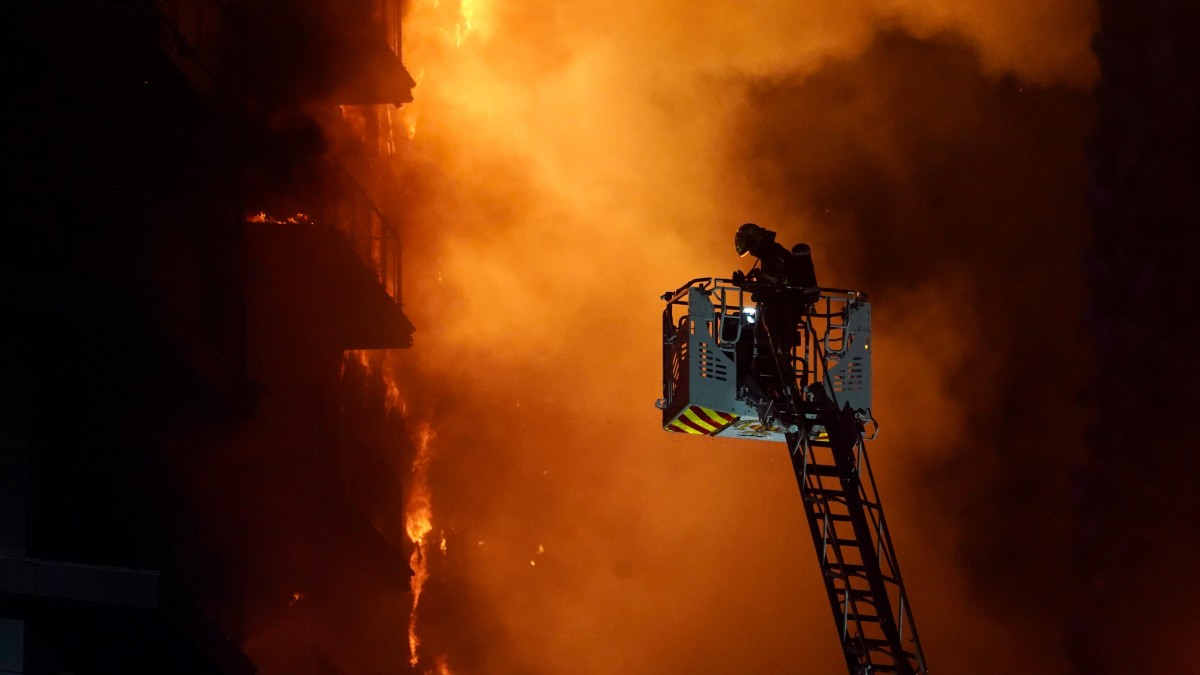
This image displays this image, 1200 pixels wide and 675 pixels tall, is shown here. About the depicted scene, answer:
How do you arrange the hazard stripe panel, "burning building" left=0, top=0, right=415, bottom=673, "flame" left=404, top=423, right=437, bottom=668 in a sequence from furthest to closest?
1. "flame" left=404, top=423, right=437, bottom=668
2. "burning building" left=0, top=0, right=415, bottom=673
3. the hazard stripe panel

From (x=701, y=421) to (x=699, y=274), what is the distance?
10656mm

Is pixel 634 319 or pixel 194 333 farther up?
pixel 634 319

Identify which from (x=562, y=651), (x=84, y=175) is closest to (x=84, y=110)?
(x=84, y=175)

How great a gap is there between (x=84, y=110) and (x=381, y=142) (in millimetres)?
7957

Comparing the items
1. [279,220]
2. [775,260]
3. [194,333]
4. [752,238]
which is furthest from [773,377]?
[279,220]

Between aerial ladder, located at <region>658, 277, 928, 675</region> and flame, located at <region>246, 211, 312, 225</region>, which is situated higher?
flame, located at <region>246, 211, 312, 225</region>

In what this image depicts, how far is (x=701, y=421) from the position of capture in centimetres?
1319

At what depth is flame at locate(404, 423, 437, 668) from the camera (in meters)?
23.2

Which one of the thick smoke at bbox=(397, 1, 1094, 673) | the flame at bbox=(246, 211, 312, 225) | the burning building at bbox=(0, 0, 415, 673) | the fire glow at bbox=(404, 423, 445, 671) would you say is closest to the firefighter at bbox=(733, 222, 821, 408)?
the burning building at bbox=(0, 0, 415, 673)

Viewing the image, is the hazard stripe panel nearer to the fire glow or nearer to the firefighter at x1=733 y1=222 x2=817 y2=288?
the firefighter at x1=733 y1=222 x2=817 y2=288

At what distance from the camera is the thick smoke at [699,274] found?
2234cm

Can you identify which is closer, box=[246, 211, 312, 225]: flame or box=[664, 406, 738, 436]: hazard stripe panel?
box=[664, 406, 738, 436]: hazard stripe panel

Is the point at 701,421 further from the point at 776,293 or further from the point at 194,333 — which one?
the point at 194,333

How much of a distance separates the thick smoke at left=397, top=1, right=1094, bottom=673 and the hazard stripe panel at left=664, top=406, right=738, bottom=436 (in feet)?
32.4
